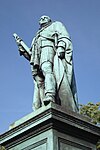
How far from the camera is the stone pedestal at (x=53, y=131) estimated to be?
611 cm

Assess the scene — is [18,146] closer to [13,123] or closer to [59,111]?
[13,123]

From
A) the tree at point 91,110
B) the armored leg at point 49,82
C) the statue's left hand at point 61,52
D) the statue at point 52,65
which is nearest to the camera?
the armored leg at point 49,82

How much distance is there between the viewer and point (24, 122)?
6.57 metres

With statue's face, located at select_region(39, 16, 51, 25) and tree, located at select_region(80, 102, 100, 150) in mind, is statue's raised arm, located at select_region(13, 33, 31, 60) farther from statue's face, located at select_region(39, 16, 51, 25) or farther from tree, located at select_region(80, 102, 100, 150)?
tree, located at select_region(80, 102, 100, 150)

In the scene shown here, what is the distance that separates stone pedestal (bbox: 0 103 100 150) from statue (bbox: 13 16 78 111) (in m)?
0.44

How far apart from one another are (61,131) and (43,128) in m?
0.36

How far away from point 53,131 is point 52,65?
185 centimetres

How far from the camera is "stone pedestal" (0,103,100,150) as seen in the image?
20.0ft

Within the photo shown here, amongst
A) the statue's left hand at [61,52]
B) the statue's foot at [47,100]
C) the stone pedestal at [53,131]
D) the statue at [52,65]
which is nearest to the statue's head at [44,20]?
the statue at [52,65]

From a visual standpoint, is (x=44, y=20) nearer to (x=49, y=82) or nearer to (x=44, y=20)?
(x=44, y=20)

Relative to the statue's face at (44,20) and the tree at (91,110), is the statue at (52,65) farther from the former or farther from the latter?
the tree at (91,110)

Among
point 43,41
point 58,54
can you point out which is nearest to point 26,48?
point 43,41

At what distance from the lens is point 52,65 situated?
24.3 feet

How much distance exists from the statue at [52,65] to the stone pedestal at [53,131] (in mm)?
436
